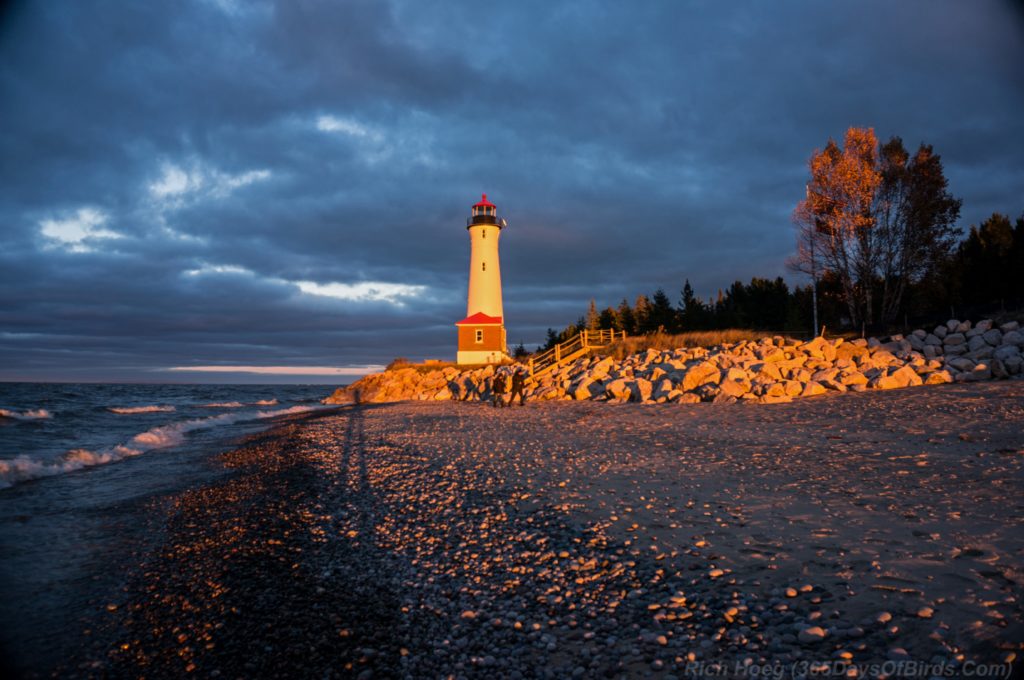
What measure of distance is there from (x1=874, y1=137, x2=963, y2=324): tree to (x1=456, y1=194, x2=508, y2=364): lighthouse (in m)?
30.4

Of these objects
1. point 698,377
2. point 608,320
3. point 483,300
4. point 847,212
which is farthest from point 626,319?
point 698,377

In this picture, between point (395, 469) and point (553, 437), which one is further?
point (553, 437)

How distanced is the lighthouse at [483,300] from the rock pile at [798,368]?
1986cm

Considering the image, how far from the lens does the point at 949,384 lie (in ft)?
51.6

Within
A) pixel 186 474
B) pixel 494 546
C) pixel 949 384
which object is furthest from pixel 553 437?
pixel 949 384

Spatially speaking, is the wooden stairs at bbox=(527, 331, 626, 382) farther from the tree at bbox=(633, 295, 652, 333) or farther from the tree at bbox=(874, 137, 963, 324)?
the tree at bbox=(874, 137, 963, 324)

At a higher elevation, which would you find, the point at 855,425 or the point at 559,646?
the point at 855,425

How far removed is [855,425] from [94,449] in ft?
78.0

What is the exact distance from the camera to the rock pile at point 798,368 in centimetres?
1639

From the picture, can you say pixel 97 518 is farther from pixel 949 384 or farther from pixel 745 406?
pixel 949 384

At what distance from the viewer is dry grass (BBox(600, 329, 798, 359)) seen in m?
29.9

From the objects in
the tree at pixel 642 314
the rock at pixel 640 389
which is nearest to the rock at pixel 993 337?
the rock at pixel 640 389

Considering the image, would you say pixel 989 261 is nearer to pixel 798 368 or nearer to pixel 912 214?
pixel 912 214

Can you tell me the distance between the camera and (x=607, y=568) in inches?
207
